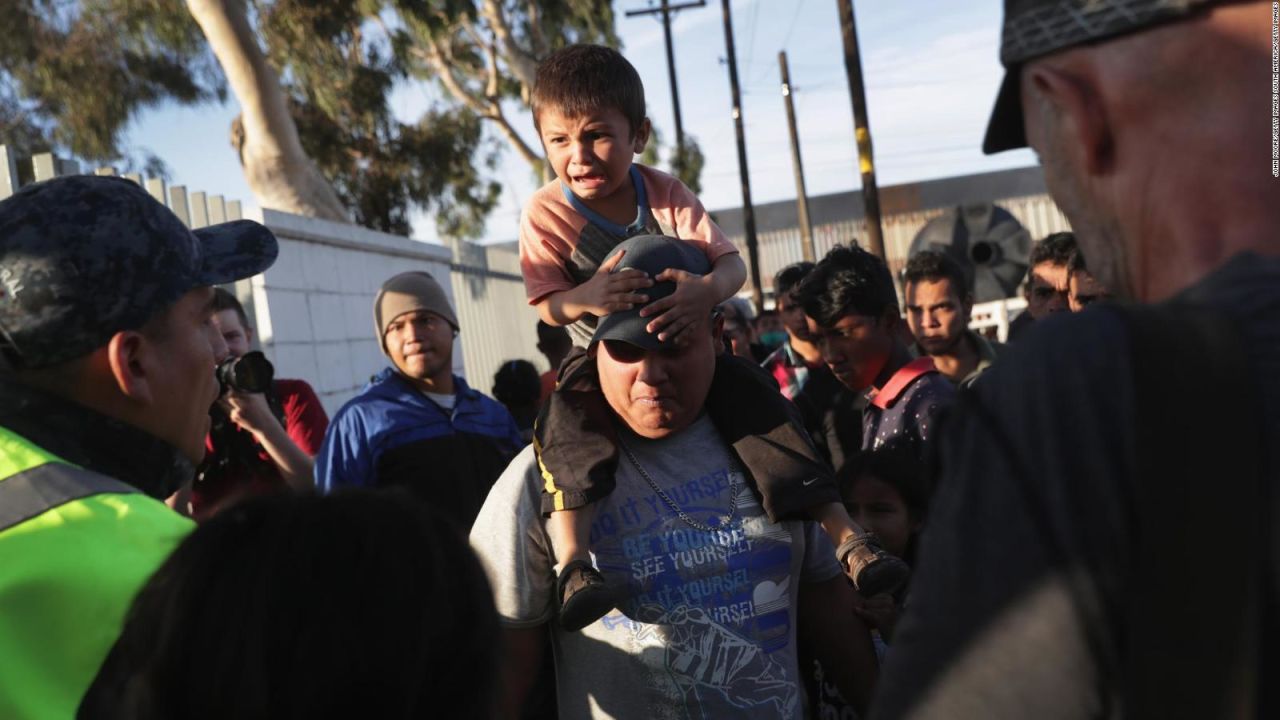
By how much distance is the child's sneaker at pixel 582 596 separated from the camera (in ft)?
8.83

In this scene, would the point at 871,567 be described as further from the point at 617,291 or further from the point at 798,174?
the point at 798,174

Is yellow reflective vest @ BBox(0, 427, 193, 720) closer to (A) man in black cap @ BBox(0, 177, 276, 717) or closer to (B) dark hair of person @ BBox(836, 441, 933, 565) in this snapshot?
(A) man in black cap @ BBox(0, 177, 276, 717)

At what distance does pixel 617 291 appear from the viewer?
3.00 metres

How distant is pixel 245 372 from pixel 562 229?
1.10 metres

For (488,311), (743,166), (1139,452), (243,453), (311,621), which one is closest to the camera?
(1139,452)

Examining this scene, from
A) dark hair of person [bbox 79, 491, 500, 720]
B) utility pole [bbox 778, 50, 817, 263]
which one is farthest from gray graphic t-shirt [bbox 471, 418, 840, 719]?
utility pole [bbox 778, 50, 817, 263]

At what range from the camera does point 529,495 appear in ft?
9.89

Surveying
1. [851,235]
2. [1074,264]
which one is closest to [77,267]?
[1074,264]

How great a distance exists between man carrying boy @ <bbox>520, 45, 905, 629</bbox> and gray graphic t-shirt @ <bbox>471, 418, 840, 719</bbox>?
0.08 m

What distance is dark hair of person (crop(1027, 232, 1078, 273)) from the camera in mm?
5328

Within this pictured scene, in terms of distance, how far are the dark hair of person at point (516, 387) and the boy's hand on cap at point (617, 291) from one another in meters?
4.85

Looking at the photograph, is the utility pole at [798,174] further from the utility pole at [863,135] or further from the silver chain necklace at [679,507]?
the silver chain necklace at [679,507]

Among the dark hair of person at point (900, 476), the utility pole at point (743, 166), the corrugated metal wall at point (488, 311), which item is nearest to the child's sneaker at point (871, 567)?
the dark hair of person at point (900, 476)

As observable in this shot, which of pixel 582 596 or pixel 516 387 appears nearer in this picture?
pixel 582 596
